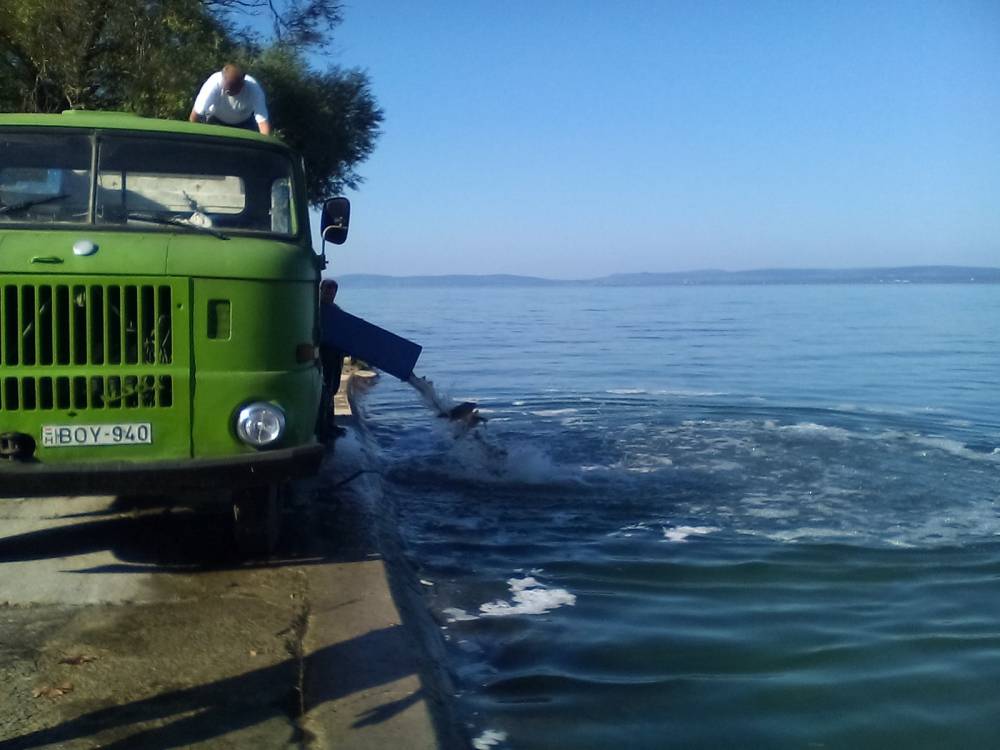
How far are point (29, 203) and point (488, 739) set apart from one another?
3.56m

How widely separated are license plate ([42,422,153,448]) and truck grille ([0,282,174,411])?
97 mm

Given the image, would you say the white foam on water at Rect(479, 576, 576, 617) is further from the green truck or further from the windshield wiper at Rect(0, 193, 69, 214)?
the windshield wiper at Rect(0, 193, 69, 214)

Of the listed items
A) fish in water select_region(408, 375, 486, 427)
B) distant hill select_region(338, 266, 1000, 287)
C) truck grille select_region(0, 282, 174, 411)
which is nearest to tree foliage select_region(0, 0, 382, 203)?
fish in water select_region(408, 375, 486, 427)

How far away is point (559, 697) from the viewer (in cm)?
518

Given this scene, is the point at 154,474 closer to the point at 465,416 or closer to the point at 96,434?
the point at 96,434

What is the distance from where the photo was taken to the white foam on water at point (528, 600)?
6.44 metres

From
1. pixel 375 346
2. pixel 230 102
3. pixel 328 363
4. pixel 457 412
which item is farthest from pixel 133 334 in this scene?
pixel 457 412

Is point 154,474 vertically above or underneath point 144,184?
underneath

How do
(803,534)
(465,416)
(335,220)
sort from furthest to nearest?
(465,416) < (803,534) < (335,220)

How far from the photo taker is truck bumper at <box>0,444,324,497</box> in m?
4.83

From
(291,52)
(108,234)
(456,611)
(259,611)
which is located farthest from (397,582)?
(291,52)

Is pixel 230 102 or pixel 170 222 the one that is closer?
pixel 170 222

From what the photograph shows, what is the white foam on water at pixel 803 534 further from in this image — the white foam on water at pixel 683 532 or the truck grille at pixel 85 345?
the truck grille at pixel 85 345

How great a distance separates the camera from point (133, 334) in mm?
4980
